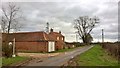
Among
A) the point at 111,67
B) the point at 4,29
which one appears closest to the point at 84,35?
the point at 4,29

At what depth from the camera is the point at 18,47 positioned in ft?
160

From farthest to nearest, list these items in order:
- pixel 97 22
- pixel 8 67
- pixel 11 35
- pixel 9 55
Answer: pixel 97 22 < pixel 11 35 < pixel 9 55 < pixel 8 67

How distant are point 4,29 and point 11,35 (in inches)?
274

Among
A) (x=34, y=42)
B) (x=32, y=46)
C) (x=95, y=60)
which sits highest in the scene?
(x=34, y=42)

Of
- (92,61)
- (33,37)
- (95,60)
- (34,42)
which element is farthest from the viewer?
(33,37)

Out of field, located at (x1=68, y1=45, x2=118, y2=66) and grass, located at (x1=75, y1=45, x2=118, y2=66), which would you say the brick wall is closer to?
grass, located at (x1=75, y1=45, x2=118, y2=66)

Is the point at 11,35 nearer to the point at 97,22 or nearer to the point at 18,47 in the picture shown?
the point at 18,47

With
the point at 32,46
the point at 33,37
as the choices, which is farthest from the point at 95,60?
the point at 33,37

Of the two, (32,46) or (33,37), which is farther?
(33,37)

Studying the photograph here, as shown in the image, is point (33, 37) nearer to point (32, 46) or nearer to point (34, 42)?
point (34, 42)

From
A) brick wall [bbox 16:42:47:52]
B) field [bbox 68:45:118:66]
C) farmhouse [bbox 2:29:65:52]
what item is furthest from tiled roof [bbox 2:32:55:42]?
field [bbox 68:45:118:66]

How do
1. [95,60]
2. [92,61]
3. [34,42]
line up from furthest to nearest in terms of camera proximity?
1. [34,42]
2. [95,60]
3. [92,61]

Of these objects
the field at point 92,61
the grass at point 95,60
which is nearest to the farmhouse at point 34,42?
the grass at point 95,60

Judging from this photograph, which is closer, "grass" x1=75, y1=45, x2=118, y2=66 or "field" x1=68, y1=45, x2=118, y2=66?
"field" x1=68, y1=45, x2=118, y2=66
